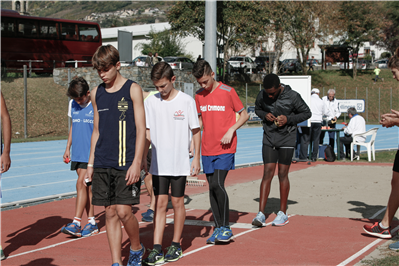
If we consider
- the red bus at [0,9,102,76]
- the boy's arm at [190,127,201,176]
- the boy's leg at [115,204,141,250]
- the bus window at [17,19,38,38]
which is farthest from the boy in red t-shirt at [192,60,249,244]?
the bus window at [17,19,38,38]

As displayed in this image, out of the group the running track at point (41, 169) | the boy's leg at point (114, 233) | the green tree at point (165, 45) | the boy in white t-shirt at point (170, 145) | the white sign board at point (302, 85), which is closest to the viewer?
the boy's leg at point (114, 233)

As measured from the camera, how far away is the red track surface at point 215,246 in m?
4.75

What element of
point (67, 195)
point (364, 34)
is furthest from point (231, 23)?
point (67, 195)

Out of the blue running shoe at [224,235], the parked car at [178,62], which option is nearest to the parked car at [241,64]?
the parked car at [178,62]

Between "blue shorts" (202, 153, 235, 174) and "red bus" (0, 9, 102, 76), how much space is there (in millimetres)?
22282

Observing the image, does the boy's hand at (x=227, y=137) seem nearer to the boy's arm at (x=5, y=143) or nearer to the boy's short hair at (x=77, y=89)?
the boy's short hair at (x=77, y=89)

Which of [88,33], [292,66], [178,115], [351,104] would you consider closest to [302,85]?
[178,115]

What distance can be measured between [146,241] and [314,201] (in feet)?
11.3

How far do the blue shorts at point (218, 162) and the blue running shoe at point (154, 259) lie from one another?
4.20 ft

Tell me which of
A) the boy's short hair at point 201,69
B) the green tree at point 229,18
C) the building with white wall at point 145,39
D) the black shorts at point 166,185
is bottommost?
the black shorts at point 166,185

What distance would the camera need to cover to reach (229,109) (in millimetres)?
5516

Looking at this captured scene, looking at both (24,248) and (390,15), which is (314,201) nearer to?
(24,248)

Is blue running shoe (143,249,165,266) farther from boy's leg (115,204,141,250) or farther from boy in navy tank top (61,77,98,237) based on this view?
boy in navy tank top (61,77,98,237)

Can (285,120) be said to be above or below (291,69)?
below
